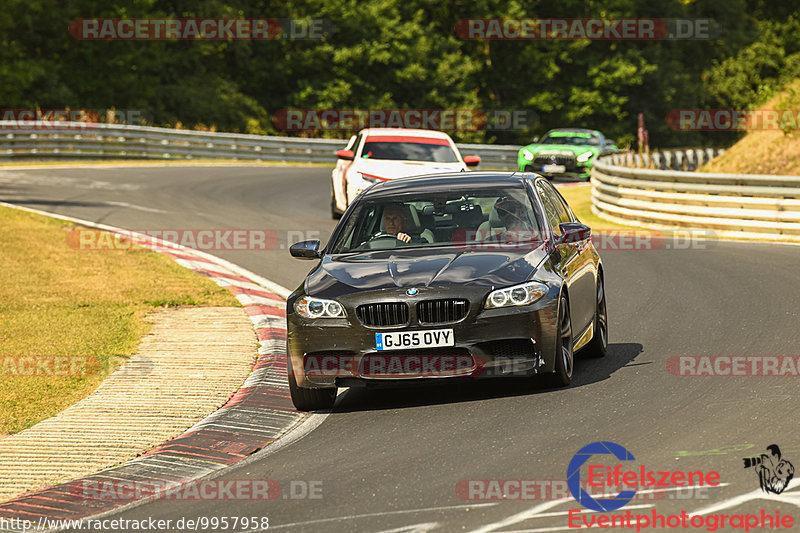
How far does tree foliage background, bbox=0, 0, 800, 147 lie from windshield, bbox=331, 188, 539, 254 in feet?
127

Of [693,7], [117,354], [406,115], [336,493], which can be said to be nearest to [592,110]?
[406,115]

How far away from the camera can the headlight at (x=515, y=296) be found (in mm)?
8047

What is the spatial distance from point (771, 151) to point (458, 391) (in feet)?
60.2

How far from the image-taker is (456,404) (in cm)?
837

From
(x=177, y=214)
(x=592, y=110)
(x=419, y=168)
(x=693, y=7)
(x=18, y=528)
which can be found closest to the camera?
(x=18, y=528)

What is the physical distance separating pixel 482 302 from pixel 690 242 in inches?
471

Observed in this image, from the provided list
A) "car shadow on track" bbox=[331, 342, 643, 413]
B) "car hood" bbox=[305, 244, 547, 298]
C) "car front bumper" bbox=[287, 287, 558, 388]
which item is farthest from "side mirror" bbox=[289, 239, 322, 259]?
"car front bumper" bbox=[287, 287, 558, 388]

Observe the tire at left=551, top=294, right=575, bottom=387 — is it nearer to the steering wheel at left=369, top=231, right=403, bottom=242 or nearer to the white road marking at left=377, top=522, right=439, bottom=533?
the steering wheel at left=369, top=231, right=403, bottom=242

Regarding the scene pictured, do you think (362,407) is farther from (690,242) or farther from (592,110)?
(592,110)

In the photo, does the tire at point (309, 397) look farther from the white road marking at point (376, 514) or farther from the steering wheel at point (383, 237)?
the white road marking at point (376, 514)

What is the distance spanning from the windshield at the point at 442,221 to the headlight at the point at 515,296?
2.91 ft

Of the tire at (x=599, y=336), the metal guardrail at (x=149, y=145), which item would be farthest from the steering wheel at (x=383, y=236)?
the metal guardrail at (x=149, y=145)

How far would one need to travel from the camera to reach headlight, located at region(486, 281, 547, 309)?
805 cm

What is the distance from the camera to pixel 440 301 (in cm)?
805
